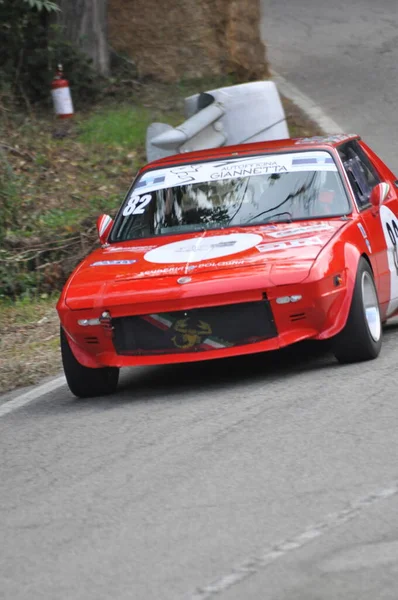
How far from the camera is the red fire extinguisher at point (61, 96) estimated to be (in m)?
18.6

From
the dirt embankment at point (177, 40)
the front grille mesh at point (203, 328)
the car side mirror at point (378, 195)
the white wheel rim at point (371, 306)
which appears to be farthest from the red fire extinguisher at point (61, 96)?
the front grille mesh at point (203, 328)

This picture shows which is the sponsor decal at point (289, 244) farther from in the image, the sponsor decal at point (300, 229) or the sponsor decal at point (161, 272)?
the sponsor decal at point (161, 272)

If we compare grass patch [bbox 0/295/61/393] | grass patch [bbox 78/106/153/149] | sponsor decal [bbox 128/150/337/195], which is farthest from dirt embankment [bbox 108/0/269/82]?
sponsor decal [bbox 128/150/337/195]

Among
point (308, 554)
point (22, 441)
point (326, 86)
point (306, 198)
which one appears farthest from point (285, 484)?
point (326, 86)

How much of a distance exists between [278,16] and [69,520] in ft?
75.9

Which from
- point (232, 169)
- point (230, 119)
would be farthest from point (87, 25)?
point (232, 169)

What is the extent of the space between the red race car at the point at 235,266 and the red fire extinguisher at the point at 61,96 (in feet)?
33.1

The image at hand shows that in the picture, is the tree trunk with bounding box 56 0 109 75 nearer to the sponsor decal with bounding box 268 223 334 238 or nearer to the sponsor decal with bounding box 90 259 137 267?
the sponsor decal with bounding box 90 259 137 267

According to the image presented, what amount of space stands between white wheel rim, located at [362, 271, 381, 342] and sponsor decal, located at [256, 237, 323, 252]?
1.34 feet

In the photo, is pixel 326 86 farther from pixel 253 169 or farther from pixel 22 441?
pixel 22 441

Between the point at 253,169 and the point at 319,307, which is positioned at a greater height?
the point at 253,169

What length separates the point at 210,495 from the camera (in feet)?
16.7

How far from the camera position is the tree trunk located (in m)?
19.1

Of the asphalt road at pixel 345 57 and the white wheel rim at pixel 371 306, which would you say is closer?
the white wheel rim at pixel 371 306
